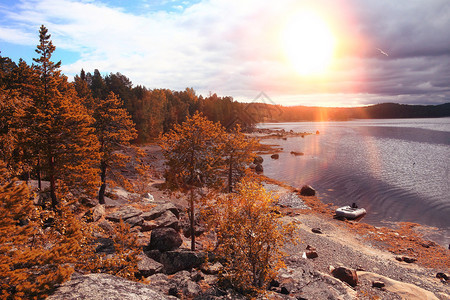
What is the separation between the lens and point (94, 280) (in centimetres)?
788

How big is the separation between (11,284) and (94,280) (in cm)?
223

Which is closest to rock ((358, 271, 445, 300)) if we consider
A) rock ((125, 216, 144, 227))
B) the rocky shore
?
the rocky shore

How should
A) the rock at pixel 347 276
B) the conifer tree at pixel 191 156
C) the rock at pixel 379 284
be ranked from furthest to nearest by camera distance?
the conifer tree at pixel 191 156 < the rock at pixel 347 276 < the rock at pixel 379 284

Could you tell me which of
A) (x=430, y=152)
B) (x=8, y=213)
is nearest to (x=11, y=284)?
(x=8, y=213)

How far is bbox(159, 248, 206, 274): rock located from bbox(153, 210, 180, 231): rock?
5656 millimetres

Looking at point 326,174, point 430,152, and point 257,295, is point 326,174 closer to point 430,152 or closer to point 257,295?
point 257,295

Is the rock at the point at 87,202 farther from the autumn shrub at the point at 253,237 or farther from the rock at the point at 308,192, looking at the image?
the rock at the point at 308,192

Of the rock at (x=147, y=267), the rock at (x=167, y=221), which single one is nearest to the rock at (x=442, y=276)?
the rock at (x=167, y=221)

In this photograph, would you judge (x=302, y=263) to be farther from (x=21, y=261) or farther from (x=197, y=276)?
(x=21, y=261)

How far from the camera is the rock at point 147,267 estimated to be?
13891mm

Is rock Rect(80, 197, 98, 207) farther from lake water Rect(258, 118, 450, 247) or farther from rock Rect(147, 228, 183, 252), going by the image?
lake water Rect(258, 118, 450, 247)

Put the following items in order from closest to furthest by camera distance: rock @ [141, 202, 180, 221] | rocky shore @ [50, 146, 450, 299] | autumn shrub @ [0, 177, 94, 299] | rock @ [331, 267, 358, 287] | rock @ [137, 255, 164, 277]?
autumn shrub @ [0, 177, 94, 299], rocky shore @ [50, 146, 450, 299], rock @ [137, 255, 164, 277], rock @ [331, 267, 358, 287], rock @ [141, 202, 180, 221]

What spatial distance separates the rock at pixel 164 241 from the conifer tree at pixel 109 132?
43.0ft

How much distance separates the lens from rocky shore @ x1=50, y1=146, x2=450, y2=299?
1227cm
